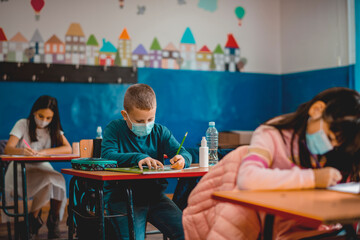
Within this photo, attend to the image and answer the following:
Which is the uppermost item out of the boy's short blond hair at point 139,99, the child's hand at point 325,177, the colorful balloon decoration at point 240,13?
the colorful balloon decoration at point 240,13

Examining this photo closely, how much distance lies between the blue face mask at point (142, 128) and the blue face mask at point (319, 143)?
1101 mm

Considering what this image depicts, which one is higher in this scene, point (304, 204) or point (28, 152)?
point (304, 204)

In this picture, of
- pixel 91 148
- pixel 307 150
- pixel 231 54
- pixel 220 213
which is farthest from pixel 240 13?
pixel 220 213

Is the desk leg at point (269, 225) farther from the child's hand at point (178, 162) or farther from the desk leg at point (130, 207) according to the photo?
the child's hand at point (178, 162)

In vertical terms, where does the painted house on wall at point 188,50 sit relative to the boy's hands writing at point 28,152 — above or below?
above

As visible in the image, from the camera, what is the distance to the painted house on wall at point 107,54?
514 cm

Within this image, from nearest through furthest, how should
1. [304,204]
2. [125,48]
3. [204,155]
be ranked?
[304,204], [204,155], [125,48]

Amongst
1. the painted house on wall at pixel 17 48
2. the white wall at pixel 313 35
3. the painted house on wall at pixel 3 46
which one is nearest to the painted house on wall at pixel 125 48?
the painted house on wall at pixel 17 48

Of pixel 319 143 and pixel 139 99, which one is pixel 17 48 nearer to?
pixel 139 99

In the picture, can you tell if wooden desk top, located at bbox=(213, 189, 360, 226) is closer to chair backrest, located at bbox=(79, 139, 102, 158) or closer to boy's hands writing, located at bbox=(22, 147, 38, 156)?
chair backrest, located at bbox=(79, 139, 102, 158)

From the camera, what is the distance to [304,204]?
3.41ft

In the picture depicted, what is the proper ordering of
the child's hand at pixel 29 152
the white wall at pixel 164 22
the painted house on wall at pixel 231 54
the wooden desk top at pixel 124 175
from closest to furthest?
the wooden desk top at pixel 124 175
the child's hand at pixel 29 152
the white wall at pixel 164 22
the painted house on wall at pixel 231 54

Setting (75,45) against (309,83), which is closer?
(75,45)

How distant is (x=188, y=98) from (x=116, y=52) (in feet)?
3.35
